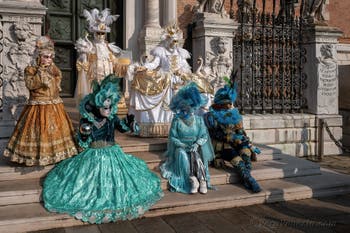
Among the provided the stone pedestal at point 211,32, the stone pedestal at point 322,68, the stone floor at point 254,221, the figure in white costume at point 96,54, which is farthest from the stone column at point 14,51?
the stone pedestal at point 322,68

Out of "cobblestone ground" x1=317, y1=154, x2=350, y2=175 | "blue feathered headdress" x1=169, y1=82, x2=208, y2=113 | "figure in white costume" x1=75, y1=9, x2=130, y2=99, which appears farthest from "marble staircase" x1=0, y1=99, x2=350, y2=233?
"figure in white costume" x1=75, y1=9, x2=130, y2=99

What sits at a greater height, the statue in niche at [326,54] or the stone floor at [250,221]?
the statue in niche at [326,54]

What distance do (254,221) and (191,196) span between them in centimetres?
91

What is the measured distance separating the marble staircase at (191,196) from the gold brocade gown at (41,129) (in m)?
0.25

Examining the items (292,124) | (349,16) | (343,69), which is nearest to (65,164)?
(292,124)

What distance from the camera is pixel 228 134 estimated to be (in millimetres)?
5719

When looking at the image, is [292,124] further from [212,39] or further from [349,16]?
[349,16]

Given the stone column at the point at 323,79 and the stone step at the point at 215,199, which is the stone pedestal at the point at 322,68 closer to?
the stone column at the point at 323,79

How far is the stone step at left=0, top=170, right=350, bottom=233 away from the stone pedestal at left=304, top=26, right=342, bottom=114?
9.99 feet

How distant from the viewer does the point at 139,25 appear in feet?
32.7

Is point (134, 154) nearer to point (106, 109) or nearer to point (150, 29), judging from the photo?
point (106, 109)

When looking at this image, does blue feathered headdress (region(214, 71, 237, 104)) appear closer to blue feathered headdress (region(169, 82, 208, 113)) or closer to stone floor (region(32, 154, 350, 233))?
blue feathered headdress (region(169, 82, 208, 113))

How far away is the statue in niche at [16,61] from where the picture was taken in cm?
580

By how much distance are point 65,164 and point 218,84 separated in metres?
3.60
